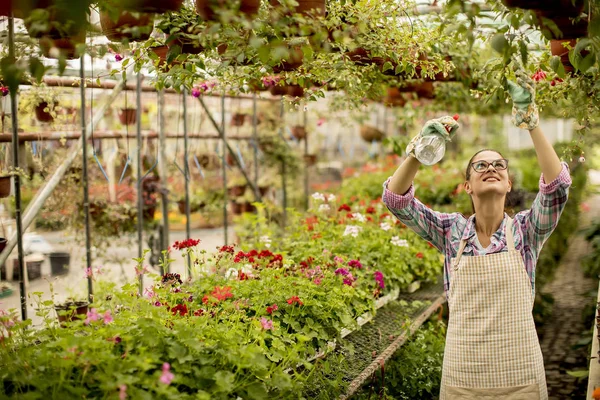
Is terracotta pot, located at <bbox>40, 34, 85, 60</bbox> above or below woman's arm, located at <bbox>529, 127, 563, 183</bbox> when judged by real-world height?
above

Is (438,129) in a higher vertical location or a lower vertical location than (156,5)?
lower

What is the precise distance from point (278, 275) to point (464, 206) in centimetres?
341

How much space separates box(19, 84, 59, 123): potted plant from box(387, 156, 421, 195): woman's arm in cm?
232

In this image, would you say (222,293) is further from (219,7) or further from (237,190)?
(237,190)

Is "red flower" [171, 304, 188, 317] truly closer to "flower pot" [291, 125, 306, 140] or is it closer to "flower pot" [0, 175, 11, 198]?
"flower pot" [0, 175, 11, 198]

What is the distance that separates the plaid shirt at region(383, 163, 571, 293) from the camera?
199cm

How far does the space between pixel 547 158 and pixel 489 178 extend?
0.18m

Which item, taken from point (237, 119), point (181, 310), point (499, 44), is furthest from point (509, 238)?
point (237, 119)

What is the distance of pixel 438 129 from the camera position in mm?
2020

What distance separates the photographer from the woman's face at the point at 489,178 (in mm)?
2061

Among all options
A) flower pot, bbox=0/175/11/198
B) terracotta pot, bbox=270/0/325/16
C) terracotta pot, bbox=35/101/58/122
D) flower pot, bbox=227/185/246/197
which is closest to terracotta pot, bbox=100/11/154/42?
terracotta pot, bbox=270/0/325/16

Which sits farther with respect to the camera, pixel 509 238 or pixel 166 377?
pixel 509 238

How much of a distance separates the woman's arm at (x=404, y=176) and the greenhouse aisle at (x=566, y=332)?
2025 millimetres

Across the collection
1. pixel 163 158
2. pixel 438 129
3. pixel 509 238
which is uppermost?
pixel 438 129
